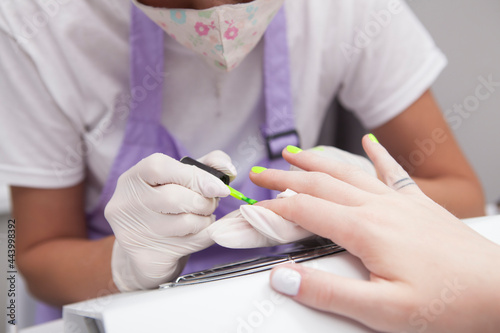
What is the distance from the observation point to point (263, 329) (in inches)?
14.9

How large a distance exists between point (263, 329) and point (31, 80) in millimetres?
593

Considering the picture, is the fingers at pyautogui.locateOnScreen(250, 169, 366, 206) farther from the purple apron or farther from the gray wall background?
the gray wall background

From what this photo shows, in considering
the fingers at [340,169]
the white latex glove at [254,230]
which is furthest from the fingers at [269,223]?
the fingers at [340,169]

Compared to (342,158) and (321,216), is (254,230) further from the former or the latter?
(342,158)

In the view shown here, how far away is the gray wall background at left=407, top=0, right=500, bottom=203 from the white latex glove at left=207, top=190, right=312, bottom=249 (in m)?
0.86

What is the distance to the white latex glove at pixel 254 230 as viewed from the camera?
18.4 inches

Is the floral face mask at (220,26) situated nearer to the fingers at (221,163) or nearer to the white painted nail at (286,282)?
the fingers at (221,163)

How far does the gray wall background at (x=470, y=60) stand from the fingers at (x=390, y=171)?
0.68m

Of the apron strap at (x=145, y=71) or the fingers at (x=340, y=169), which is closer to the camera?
the fingers at (x=340, y=169)

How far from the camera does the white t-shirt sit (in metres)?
0.70

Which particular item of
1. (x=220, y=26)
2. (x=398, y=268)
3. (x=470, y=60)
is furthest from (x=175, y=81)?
(x=470, y=60)

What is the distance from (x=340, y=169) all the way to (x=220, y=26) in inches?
10.3

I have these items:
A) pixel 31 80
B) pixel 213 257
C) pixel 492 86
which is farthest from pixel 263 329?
pixel 492 86

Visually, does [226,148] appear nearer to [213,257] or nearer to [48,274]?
[213,257]
